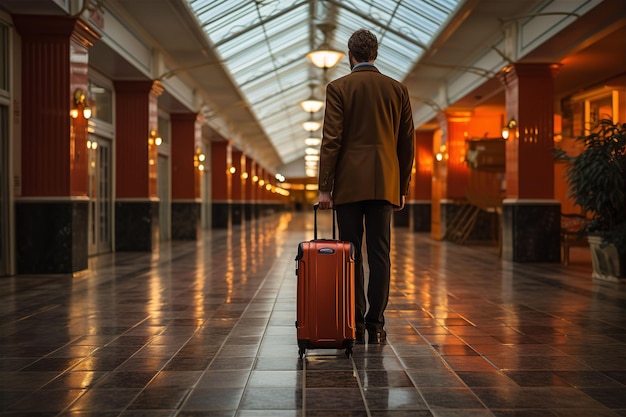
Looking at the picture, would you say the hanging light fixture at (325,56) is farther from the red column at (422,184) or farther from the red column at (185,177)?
the red column at (422,184)

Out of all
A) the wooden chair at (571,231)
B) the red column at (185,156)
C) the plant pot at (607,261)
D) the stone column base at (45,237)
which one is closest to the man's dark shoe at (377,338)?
the plant pot at (607,261)

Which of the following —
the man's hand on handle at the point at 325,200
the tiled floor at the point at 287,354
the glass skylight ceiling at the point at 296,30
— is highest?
the glass skylight ceiling at the point at 296,30

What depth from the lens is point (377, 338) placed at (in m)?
4.24

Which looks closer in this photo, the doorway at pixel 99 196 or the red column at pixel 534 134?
the red column at pixel 534 134

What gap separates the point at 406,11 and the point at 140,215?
603 cm

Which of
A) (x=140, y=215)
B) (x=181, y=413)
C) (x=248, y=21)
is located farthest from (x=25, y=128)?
(x=181, y=413)

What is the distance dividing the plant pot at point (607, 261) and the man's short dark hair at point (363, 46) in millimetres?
4963

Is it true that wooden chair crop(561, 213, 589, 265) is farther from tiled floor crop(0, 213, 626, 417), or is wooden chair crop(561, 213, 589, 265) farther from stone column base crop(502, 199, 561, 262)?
tiled floor crop(0, 213, 626, 417)

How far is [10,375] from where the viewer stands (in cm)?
345

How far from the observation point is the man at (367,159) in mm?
3990

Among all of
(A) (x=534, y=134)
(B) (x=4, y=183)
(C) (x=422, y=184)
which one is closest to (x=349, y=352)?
(B) (x=4, y=183)

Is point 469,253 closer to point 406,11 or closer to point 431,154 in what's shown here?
point 406,11

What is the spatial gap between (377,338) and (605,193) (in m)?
4.89

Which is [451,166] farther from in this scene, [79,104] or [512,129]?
[79,104]
